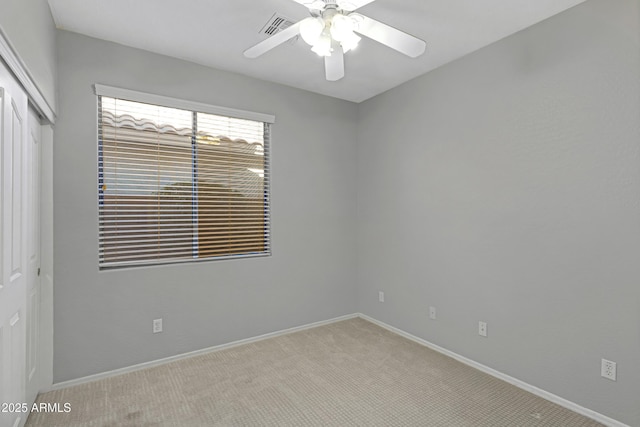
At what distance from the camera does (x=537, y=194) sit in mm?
2381

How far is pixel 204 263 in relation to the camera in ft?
9.96

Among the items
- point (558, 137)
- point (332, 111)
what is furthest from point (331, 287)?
point (558, 137)

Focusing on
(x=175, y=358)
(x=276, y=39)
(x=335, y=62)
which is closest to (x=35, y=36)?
(x=276, y=39)

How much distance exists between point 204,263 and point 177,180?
784 millimetres

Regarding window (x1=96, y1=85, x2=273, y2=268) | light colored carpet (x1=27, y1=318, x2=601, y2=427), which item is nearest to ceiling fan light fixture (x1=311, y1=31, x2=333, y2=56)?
window (x1=96, y1=85, x2=273, y2=268)

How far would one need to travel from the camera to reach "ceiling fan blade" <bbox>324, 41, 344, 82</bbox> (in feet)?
6.31

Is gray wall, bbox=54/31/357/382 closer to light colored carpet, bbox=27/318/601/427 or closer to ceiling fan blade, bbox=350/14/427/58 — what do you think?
light colored carpet, bbox=27/318/601/427

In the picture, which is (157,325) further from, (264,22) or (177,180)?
(264,22)

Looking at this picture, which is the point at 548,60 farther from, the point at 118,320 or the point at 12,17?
the point at 118,320

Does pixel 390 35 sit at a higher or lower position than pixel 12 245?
higher

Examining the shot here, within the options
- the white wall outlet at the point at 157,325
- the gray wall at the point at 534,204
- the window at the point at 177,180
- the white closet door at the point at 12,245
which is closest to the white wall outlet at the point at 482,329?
the gray wall at the point at 534,204

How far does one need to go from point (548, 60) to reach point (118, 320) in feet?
12.3

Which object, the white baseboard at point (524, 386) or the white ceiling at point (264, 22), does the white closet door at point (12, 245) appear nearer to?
the white ceiling at point (264, 22)

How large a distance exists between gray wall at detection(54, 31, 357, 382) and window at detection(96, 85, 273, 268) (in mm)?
96
